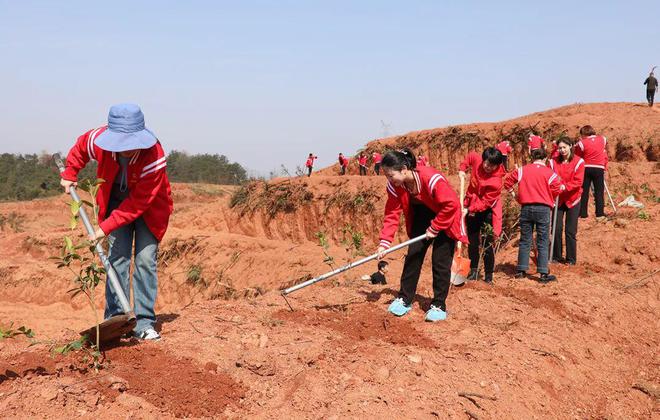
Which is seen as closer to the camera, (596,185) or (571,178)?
(571,178)

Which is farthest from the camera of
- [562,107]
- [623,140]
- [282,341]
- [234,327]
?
[562,107]

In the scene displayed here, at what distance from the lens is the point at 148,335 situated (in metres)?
3.89

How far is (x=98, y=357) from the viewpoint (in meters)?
3.34

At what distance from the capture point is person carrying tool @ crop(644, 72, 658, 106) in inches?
608

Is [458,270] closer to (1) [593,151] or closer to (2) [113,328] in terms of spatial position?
(2) [113,328]

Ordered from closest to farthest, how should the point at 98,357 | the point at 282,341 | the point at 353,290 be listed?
the point at 98,357, the point at 282,341, the point at 353,290

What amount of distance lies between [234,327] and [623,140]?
1267cm

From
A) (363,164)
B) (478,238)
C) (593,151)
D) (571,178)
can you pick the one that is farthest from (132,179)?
(363,164)

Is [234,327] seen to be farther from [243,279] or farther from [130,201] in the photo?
[243,279]

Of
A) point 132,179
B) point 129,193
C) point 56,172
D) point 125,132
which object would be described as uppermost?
point 125,132

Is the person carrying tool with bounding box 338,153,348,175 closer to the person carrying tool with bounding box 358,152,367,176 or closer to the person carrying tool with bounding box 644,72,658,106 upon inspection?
the person carrying tool with bounding box 358,152,367,176

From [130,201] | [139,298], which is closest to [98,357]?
[139,298]

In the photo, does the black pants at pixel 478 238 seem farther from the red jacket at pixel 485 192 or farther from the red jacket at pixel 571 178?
the red jacket at pixel 571 178

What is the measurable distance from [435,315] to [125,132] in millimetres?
2847
